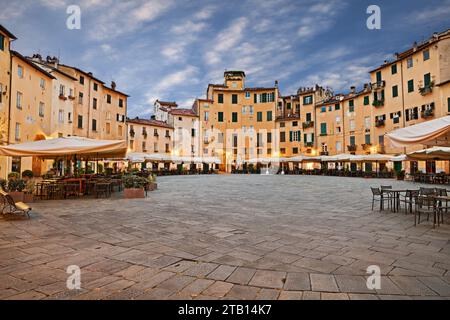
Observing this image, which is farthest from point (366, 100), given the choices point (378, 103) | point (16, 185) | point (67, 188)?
point (16, 185)

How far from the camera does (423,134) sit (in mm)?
4652

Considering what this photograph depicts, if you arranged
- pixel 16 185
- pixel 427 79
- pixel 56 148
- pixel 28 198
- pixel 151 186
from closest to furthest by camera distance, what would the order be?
pixel 56 148, pixel 16 185, pixel 28 198, pixel 151 186, pixel 427 79

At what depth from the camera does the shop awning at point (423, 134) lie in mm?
4391

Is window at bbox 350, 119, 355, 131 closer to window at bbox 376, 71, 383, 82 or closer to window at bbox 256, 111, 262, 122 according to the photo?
window at bbox 376, 71, 383, 82

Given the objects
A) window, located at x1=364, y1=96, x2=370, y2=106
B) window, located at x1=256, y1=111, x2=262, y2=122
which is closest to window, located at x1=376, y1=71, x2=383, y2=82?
window, located at x1=364, y1=96, x2=370, y2=106

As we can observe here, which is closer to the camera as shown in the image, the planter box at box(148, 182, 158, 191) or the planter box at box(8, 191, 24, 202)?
the planter box at box(8, 191, 24, 202)

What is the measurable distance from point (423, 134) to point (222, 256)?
4152mm

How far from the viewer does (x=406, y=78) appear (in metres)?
27.3

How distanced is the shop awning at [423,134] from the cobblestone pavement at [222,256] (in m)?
1.79

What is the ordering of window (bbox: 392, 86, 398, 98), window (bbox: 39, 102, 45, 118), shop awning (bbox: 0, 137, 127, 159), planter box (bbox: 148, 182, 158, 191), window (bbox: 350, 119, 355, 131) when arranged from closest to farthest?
shop awning (bbox: 0, 137, 127, 159)
planter box (bbox: 148, 182, 158, 191)
window (bbox: 39, 102, 45, 118)
window (bbox: 392, 86, 398, 98)
window (bbox: 350, 119, 355, 131)

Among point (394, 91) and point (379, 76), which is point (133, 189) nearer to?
point (394, 91)

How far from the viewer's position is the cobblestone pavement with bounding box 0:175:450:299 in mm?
2732

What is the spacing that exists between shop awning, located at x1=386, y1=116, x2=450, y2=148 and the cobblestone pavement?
5.88 feet
